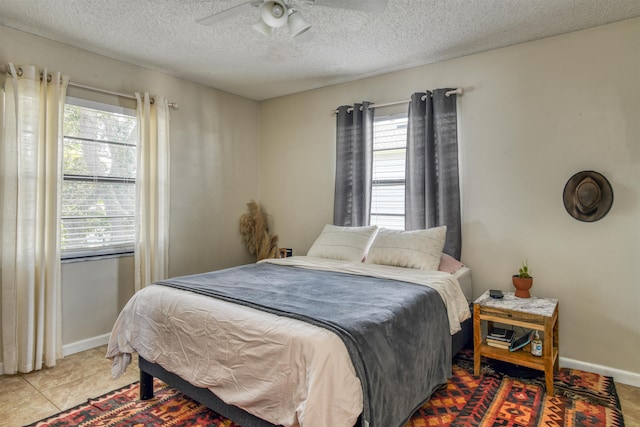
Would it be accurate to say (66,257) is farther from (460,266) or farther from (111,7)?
(460,266)

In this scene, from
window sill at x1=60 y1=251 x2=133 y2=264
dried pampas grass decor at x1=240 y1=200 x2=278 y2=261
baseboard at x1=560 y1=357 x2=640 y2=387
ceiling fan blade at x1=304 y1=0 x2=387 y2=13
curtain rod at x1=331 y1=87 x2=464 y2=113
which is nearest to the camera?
ceiling fan blade at x1=304 y1=0 x2=387 y2=13

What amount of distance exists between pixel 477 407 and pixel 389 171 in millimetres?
2172

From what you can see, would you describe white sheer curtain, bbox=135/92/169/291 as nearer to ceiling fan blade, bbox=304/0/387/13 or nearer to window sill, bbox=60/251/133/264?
window sill, bbox=60/251/133/264

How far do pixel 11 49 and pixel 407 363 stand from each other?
3462mm

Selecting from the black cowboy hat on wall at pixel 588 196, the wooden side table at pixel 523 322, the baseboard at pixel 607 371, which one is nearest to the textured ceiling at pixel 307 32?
the black cowboy hat on wall at pixel 588 196

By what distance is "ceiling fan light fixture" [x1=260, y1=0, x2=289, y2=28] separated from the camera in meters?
2.02

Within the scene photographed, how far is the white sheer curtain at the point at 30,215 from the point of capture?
8.66 ft

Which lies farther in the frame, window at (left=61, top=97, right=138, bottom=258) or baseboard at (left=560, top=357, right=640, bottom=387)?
window at (left=61, top=97, right=138, bottom=258)

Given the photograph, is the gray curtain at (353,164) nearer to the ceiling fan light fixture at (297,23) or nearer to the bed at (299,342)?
the bed at (299,342)

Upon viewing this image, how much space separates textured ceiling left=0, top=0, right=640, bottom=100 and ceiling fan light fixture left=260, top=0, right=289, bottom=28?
0.95 ft

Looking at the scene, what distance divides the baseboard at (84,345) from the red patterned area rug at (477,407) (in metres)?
0.92

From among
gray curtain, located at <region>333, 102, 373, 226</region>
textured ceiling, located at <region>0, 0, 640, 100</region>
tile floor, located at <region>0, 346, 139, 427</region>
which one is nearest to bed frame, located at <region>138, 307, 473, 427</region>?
tile floor, located at <region>0, 346, 139, 427</region>

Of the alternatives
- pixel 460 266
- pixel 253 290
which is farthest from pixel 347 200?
pixel 253 290

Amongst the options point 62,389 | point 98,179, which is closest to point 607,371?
point 62,389
